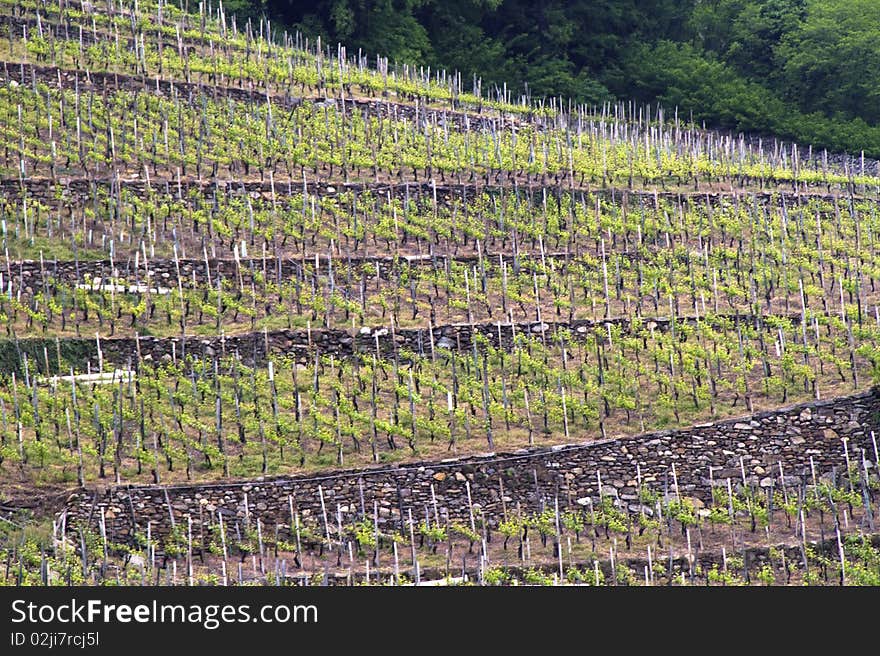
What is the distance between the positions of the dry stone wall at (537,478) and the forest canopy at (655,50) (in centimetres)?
1675

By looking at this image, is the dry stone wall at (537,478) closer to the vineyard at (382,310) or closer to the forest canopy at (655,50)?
the vineyard at (382,310)

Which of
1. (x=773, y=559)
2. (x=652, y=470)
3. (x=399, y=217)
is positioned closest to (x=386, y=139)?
(x=399, y=217)

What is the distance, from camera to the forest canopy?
36.7m

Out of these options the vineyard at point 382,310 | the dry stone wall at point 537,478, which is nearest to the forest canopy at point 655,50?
the vineyard at point 382,310

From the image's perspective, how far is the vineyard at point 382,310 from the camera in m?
18.2

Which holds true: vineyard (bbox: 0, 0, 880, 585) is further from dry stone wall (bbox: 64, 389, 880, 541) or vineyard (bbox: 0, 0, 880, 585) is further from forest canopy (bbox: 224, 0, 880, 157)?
forest canopy (bbox: 224, 0, 880, 157)

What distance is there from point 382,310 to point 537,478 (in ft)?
14.5

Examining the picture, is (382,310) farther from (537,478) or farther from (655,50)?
(655,50)

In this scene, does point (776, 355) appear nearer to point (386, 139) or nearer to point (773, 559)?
point (773, 559)

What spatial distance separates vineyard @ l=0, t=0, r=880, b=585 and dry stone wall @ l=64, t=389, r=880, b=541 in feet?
0.36

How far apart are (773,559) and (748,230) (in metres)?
9.66

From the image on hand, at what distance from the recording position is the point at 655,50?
132 ft

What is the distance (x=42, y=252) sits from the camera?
23.2m

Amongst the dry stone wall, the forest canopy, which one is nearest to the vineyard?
the dry stone wall
